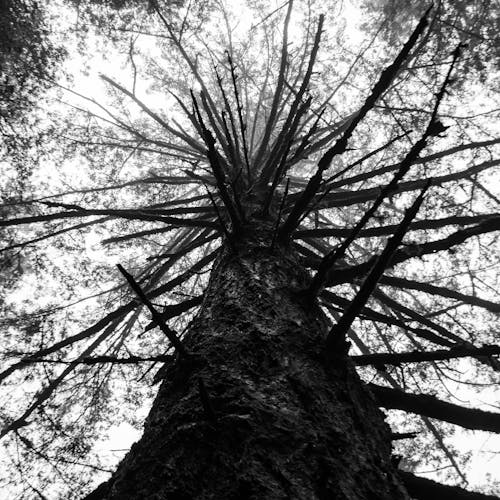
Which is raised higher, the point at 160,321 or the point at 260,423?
the point at 160,321

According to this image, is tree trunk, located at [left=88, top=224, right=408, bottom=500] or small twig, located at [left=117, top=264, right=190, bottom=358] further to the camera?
small twig, located at [left=117, top=264, right=190, bottom=358]

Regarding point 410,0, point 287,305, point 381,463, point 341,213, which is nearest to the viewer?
point 381,463

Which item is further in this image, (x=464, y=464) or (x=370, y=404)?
(x=464, y=464)

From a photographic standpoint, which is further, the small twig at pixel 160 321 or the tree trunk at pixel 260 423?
the small twig at pixel 160 321

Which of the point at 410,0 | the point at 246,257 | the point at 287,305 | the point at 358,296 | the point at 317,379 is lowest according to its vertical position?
the point at 317,379

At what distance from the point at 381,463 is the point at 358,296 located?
51 cm

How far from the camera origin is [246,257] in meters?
2.38

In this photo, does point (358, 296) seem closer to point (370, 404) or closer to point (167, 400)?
point (370, 404)

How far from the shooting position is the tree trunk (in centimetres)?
100

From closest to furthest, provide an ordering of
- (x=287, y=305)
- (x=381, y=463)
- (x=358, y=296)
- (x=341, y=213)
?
(x=381, y=463), (x=358, y=296), (x=287, y=305), (x=341, y=213)

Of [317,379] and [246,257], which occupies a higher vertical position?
[246,257]

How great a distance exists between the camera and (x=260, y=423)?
1151 millimetres

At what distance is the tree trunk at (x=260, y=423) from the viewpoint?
1002 mm

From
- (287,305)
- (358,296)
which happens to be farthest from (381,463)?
(287,305)
